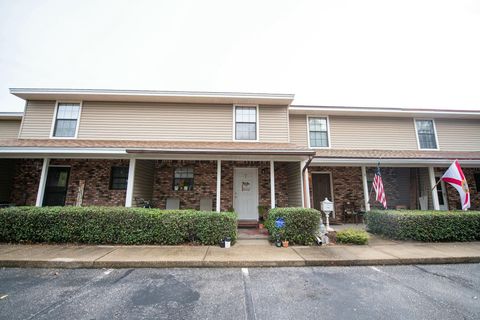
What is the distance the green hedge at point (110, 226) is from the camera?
5.18m

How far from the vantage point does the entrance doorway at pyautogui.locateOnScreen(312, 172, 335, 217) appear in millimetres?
8891

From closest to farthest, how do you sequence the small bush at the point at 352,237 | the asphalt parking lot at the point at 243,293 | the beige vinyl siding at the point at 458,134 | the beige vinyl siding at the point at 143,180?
1. the asphalt parking lot at the point at 243,293
2. the small bush at the point at 352,237
3. the beige vinyl siding at the point at 143,180
4. the beige vinyl siding at the point at 458,134

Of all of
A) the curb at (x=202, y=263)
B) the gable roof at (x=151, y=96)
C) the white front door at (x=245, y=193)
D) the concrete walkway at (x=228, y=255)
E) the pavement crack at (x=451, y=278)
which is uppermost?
the gable roof at (x=151, y=96)

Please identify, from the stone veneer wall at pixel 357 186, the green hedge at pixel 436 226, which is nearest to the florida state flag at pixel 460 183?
the green hedge at pixel 436 226

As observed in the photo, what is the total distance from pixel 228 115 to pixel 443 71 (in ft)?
65.4

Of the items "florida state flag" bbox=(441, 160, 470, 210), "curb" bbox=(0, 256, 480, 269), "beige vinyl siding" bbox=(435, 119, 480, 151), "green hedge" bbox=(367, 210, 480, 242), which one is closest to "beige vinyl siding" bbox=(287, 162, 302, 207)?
"green hedge" bbox=(367, 210, 480, 242)

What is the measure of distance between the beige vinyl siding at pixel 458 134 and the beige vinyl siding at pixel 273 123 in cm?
793

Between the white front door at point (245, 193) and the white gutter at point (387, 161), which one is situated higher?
the white gutter at point (387, 161)

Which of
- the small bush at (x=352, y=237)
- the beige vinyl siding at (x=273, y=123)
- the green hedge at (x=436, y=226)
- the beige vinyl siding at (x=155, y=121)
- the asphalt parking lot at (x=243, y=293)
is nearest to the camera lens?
the asphalt parking lot at (x=243, y=293)

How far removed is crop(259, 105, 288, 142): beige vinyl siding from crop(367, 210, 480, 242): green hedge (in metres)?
4.82

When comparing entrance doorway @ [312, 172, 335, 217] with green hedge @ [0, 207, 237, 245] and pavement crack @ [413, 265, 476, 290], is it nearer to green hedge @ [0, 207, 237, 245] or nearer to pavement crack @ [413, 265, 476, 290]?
pavement crack @ [413, 265, 476, 290]

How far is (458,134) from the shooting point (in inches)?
384

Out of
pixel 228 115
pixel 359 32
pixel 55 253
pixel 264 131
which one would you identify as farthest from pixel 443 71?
pixel 55 253

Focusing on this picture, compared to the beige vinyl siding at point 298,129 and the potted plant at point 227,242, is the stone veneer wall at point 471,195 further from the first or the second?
the potted plant at point 227,242
